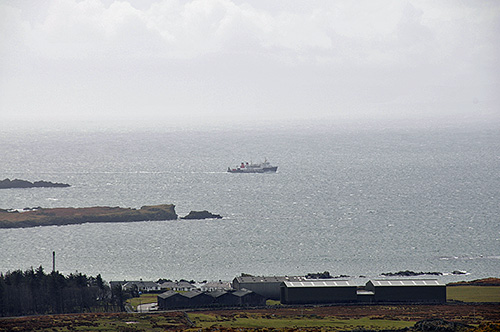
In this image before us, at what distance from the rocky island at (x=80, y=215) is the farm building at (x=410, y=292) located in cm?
4792

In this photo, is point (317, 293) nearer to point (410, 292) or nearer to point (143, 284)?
point (410, 292)

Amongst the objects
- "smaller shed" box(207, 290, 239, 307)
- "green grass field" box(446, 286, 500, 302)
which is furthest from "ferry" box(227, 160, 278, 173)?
"smaller shed" box(207, 290, 239, 307)

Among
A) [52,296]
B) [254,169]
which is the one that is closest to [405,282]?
[52,296]

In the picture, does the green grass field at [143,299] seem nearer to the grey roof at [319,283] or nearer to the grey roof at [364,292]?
the grey roof at [319,283]

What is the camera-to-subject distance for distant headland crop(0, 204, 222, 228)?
98.6 m

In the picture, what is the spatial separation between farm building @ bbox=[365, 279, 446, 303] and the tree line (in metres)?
17.7

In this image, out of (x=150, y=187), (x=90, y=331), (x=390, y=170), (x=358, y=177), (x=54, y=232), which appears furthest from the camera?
(x=390, y=170)

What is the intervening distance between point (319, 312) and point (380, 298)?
607 cm

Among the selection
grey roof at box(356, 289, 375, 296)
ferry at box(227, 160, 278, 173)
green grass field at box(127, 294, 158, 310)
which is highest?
ferry at box(227, 160, 278, 173)

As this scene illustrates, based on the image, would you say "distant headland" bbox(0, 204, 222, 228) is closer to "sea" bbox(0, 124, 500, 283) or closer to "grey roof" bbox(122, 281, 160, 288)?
"sea" bbox(0, 124, 500, 283)

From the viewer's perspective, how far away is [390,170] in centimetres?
15962

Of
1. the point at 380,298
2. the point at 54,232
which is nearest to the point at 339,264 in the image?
the point at 380,298

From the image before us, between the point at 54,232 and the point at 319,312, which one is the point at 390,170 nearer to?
the point at 54,232

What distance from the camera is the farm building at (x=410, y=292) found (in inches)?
2280
